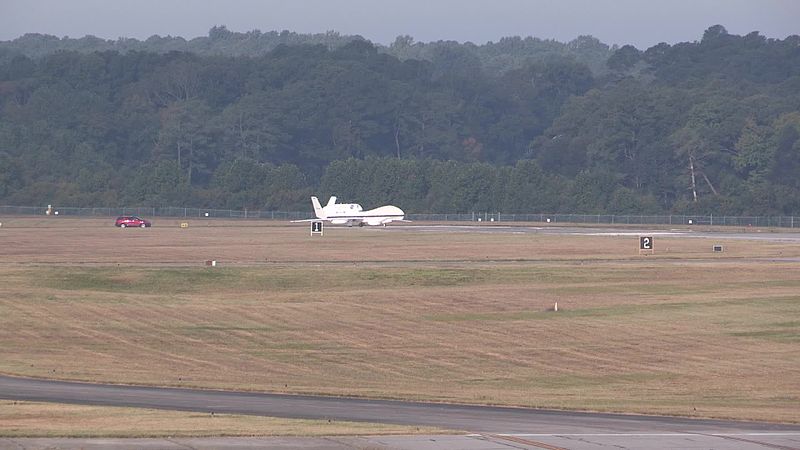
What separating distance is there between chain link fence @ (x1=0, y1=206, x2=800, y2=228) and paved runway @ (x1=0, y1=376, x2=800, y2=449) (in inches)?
5165

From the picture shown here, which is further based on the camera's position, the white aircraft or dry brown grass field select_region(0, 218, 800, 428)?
the white aircraft

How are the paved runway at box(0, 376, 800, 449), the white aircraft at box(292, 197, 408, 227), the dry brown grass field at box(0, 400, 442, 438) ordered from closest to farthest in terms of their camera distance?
the dry brown grass field at box(0, 400, 442, 438)
the paved runway at box(0, 376, 800, 449)
the white aircraft at box(292, 197, 408, 227)

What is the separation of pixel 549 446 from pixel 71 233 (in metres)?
101

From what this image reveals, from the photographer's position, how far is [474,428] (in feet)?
96.3

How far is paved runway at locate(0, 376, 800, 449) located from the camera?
1093 inches

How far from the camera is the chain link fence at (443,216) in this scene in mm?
163625

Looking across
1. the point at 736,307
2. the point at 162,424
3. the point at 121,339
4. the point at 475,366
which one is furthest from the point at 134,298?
the point at 162,424

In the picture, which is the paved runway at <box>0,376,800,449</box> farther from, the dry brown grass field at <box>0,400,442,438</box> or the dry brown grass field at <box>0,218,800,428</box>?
the dry brown grass field at <box>0,218,800,428</box>

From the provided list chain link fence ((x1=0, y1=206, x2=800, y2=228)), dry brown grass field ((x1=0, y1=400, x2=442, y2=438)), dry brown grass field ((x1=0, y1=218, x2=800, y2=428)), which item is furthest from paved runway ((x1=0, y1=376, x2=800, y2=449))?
chain link fence ((x1=0, y1=206, x2=800, y2=228))

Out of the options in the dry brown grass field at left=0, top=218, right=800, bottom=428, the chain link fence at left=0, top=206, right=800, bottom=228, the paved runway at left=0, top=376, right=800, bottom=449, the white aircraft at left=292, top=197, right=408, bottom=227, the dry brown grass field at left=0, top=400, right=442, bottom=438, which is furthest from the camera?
the chain link fence at left=0, top=206, right=800, bottom=228

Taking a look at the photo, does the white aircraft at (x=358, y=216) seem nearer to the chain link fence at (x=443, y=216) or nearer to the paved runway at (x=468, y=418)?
the chain link fence at (x=443, y=216)

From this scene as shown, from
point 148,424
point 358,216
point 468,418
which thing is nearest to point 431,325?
point 468,418

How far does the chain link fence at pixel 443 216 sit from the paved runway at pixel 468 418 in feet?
430

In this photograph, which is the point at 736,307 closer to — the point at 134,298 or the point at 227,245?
the point at 134,298
